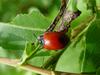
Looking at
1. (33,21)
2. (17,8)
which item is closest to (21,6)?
(17,8)

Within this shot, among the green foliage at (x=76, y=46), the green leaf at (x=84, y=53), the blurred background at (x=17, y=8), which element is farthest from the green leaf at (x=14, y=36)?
the blurred background at (x=17, y=8)

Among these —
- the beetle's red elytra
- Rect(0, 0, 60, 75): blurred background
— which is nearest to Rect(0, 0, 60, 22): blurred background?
Rect(0, 0, 60, 75): blurred background

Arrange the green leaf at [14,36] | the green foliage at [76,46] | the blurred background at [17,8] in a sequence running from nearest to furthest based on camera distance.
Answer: the green foliage at [76,46] → the green leaf at [14,36] → the blurred background at [17,8]

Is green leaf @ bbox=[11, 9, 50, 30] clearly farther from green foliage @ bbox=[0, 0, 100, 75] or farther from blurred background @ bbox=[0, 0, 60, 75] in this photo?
blurred background @ bbox=[0, 0, 60, 75]

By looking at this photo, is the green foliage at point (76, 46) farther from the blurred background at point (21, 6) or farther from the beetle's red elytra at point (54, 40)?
the blurred background at point (21, 6)

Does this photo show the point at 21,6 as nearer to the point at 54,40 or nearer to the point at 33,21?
the point at 33,21

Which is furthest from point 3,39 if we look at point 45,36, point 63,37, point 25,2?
point 25,2
